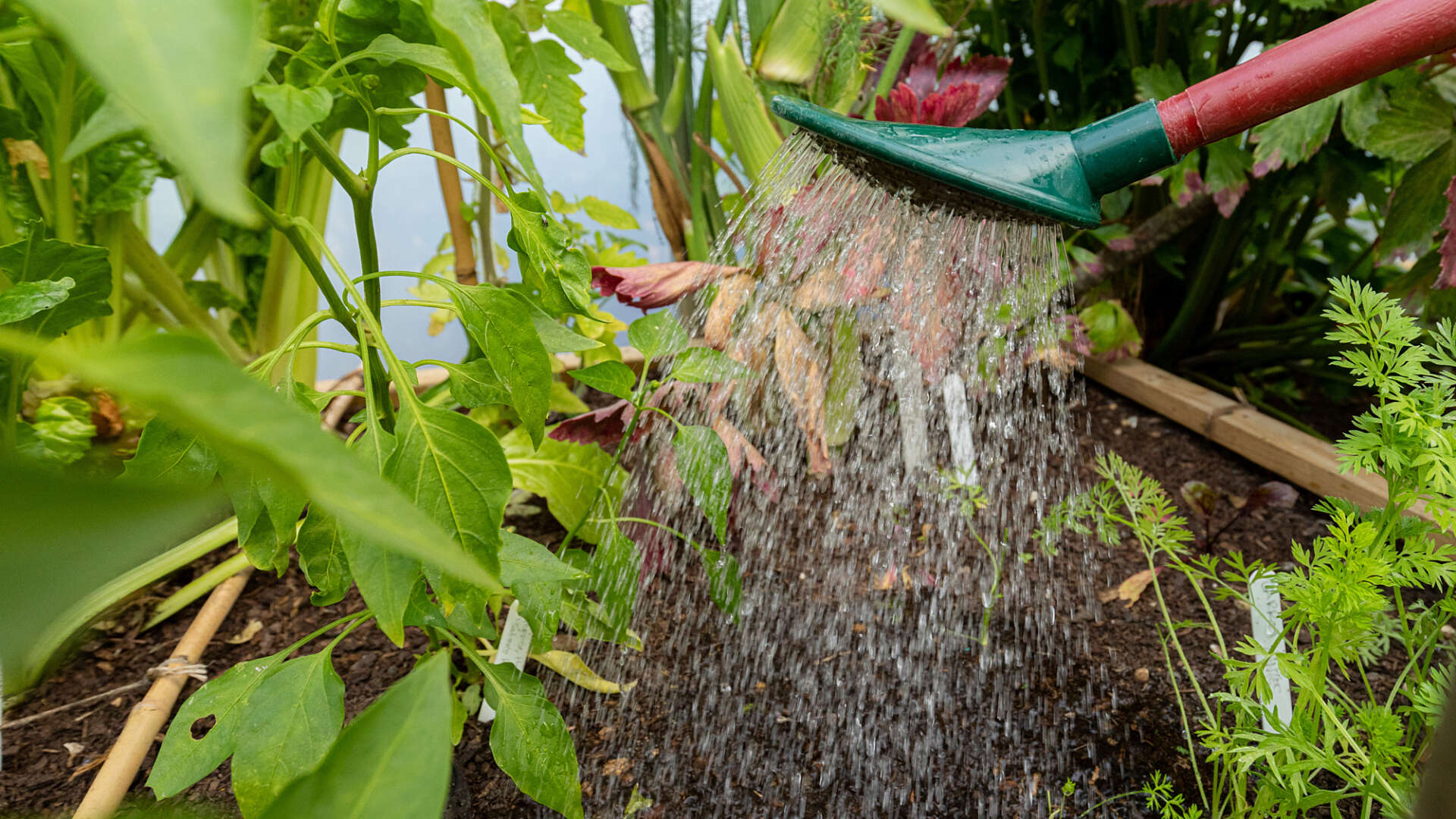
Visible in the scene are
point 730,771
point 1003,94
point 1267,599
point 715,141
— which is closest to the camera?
point 1267,599

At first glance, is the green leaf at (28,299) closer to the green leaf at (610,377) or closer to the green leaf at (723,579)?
the green leaf at (610,377)

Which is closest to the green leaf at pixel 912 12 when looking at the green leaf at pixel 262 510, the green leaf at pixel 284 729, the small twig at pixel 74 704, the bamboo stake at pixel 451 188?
the green leaf at pixel 262 510

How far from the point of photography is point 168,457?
0.43 metres

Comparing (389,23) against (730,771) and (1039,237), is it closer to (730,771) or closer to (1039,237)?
(1039,237)

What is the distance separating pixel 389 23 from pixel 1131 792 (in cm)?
81

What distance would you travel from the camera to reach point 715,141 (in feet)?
5.28

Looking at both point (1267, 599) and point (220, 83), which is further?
point (1267, 599)

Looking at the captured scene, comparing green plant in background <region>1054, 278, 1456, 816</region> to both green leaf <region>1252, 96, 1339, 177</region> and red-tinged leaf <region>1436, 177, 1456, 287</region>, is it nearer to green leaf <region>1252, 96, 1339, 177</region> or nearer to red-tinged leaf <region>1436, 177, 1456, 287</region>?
red-tinged leaf <region>1436, 177, 1456, 287</region>

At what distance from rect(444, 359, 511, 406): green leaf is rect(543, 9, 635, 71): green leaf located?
0.27m

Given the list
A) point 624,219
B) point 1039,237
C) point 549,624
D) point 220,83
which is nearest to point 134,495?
point 220,83

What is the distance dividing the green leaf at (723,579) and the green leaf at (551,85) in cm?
40

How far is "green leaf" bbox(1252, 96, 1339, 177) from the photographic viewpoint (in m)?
0.97

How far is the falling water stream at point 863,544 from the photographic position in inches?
30.2

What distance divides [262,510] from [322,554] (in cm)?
4
